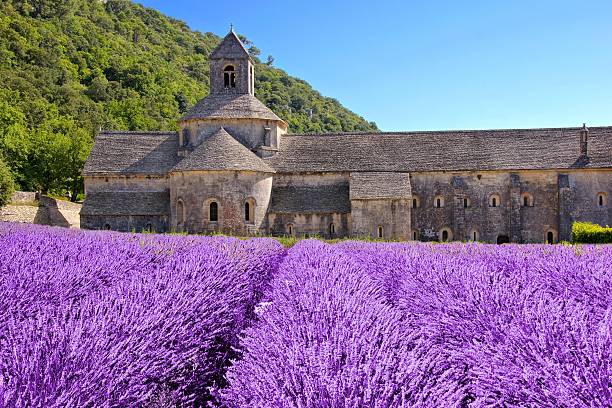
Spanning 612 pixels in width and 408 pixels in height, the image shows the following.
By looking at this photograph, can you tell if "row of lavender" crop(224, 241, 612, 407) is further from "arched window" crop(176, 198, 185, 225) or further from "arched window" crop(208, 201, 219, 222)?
"arched window" crop(176, 198, 185, 225)

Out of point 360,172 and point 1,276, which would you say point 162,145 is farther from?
point 1,276

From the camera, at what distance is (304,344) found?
11.7ft

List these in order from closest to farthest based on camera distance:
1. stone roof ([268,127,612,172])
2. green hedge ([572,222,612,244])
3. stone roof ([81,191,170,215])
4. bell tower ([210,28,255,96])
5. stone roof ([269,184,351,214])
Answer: green hedge ([572,222,612,244]) → stone roof ([269,184,351,214]) → stone roof ([81,191,170,215]) → stone roof ([268,127,612,172]) → bell tower ([210,28,255,96])

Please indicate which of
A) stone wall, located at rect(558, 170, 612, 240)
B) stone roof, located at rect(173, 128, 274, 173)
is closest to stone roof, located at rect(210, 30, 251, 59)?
stone roof, located at rect(173, 128, 274, 173)

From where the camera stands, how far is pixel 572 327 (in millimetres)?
4273

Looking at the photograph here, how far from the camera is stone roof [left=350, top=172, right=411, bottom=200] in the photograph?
98.5ft

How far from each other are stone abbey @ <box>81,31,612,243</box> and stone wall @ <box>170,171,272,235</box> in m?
0.06

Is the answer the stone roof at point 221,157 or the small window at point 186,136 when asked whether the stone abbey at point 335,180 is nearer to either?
the stone roof at point 221,157

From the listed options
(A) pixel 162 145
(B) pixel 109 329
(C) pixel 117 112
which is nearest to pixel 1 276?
(B) pixel 109 329

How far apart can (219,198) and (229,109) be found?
7.61 meters

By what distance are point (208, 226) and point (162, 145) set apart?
9509mm

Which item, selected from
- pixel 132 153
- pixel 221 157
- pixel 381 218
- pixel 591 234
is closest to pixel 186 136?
pixel 132 153

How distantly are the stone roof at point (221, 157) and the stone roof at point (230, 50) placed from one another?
7156 mm

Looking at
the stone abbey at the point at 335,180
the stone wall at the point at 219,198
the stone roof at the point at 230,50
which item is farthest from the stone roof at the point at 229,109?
the stone wall at the point at 219,198
